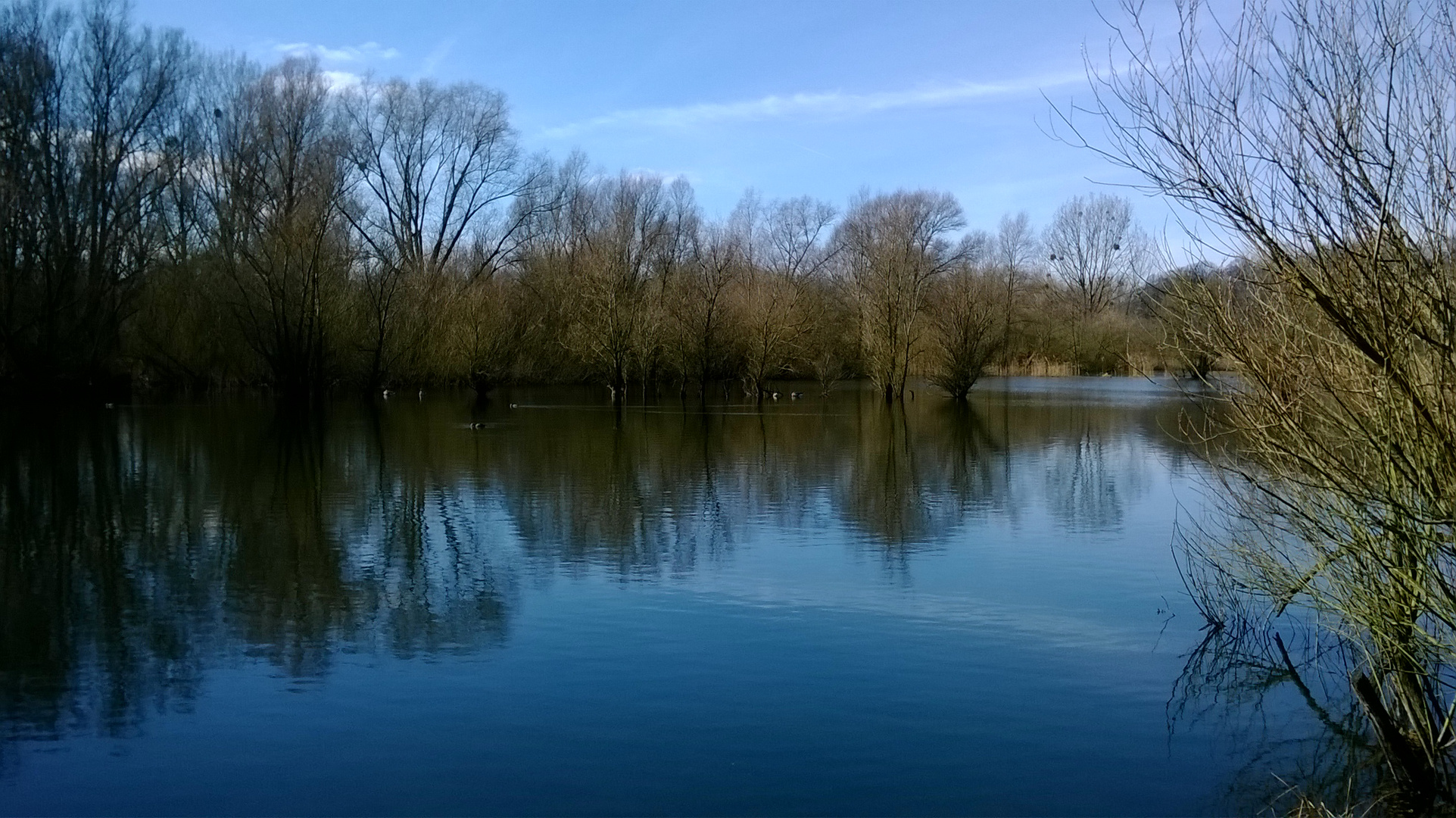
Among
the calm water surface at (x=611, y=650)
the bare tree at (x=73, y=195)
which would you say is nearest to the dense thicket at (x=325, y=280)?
the bare tree at (x=73, y=195)

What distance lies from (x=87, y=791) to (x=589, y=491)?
9.35m

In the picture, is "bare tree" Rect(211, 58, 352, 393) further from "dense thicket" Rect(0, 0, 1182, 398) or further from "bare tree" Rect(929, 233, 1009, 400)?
"bare tree" Rect(929, 233, 1009, 400)

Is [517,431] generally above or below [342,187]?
below

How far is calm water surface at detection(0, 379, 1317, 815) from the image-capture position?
16.7 ft

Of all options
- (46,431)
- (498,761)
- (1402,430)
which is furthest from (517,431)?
(1402,430)

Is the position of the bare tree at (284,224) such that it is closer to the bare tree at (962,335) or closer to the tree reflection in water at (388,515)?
the tree reflection in water at (388,515)

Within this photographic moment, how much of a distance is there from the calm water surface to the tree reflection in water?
0.06 m

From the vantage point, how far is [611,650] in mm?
7074

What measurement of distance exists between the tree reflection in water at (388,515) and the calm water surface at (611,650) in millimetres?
57

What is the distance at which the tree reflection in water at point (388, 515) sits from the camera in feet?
23.7

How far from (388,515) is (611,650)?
5966 millimetres

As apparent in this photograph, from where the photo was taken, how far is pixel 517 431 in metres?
23.5

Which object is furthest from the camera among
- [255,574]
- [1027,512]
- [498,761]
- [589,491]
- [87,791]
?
[589,491]

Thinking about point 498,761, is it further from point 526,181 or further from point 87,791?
point 526,181
